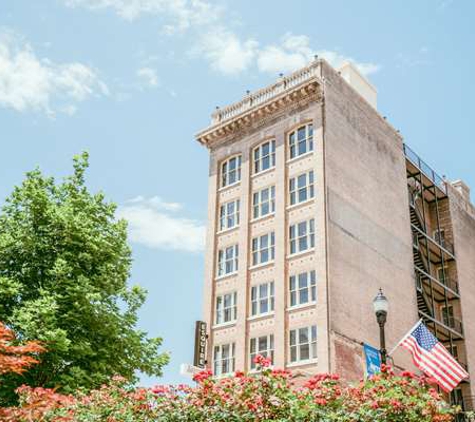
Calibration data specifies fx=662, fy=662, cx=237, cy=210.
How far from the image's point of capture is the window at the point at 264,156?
4244 centimetres

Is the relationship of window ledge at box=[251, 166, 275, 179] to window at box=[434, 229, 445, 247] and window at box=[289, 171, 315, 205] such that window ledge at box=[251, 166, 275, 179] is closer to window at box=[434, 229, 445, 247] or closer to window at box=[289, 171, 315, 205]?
window at box=[289, 171, 315, 205]

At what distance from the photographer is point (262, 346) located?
37250mm

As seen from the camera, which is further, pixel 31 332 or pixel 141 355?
pixel 141 355

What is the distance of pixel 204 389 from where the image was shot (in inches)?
498

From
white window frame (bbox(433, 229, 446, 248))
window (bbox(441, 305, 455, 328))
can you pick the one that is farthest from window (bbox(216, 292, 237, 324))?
white window frame (bbox(433, 229, 446, 248))

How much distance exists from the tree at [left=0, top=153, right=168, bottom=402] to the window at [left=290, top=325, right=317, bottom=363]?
37.4ft

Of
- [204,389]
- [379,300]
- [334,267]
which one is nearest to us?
[204,389]

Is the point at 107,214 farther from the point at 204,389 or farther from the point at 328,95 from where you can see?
the point at 328,95

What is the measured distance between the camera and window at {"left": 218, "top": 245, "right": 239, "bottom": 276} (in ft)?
135

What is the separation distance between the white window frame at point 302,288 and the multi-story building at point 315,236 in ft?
0.25

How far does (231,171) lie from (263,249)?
7.04 metres

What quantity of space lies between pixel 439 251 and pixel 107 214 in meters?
31.2

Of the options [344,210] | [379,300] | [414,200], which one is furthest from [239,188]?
[379,300]

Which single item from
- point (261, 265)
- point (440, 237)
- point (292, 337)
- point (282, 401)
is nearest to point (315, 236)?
point (261, 265)
